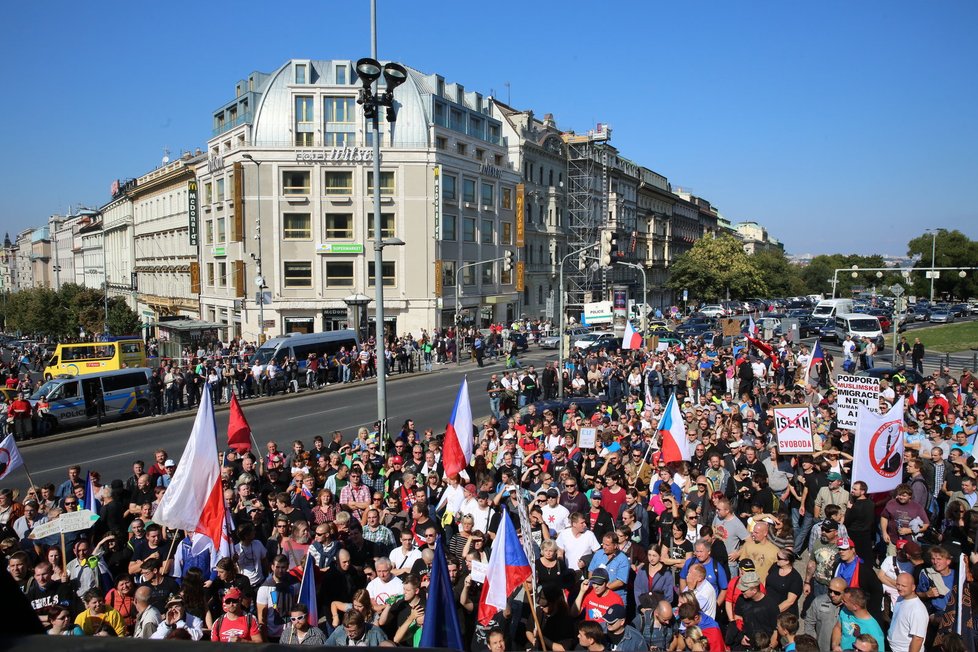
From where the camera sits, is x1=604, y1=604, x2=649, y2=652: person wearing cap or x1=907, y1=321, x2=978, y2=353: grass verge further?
x1=907, y1=321, x2=978, y2=353: grass verge

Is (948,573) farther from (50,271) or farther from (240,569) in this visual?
(50,271)

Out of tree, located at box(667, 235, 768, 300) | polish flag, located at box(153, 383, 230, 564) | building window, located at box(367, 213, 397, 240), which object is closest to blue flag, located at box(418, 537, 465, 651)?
polish flag, located at box(153, 383, 230, 564)

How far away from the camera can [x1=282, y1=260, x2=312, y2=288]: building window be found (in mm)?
47125

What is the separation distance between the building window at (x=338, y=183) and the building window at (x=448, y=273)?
8.21m

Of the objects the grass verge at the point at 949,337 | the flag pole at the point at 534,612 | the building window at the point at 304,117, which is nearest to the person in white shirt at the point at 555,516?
the flag pole at the point at 534,612

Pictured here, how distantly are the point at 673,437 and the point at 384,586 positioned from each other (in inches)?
242

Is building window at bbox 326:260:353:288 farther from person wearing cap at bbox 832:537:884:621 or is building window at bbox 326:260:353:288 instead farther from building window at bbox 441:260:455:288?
person wearing cap at bbox 832:537:884:621

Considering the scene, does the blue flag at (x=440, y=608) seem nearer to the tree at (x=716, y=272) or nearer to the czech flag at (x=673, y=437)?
the czech flag at (x=673, y=437)

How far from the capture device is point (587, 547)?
8125 mm

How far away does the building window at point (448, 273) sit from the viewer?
5071 cm

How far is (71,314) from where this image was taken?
6184 cm

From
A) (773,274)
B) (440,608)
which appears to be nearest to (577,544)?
(440,608)

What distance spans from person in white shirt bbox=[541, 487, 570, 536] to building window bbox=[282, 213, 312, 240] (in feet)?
134

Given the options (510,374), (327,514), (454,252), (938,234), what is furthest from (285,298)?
(938,234)
